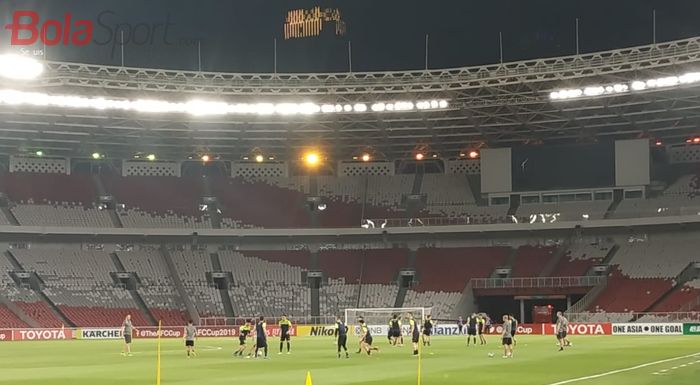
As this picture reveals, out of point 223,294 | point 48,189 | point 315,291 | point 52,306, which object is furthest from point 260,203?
point 52,306

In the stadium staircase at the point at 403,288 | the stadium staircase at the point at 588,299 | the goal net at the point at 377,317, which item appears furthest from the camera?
the stadium staircase at the point at 403,288

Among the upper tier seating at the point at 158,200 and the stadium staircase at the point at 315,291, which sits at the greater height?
the upper tier seating at the point at 158,200

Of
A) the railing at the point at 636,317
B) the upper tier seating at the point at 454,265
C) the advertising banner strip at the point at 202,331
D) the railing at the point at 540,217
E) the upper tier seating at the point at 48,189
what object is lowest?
the advertising banner strip at the point at 202,331

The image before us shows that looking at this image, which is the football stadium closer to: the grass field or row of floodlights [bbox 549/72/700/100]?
row of floodlights [bbox 549/72/700/100]

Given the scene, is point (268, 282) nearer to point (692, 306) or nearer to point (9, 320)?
point (9, 320)

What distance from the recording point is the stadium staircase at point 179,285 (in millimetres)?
78375

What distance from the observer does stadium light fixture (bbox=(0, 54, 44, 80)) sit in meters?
61.1

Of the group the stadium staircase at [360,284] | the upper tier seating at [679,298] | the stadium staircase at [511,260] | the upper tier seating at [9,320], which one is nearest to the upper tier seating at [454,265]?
the stadium staircase at [511,260]

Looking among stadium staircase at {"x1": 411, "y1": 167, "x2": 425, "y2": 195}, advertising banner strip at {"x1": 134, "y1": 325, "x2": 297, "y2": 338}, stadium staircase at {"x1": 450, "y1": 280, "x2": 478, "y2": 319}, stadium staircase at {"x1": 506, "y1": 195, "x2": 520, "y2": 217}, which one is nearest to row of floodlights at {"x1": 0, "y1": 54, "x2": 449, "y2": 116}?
advertising banner strip at {"x1": 134, "y1": 325, "x2": 297, "y2": 338}

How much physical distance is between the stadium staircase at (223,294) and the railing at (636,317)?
2873 cm

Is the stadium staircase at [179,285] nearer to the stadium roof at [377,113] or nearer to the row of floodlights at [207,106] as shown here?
the stadium roof at [377,113]

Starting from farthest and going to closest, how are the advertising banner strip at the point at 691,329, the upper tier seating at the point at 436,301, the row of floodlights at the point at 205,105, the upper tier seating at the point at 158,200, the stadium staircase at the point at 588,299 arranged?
1. the upper tier seating at the point at 158,200
2. the upper tier seating at the point at 436,301
3. the stadium staircase at the point at 588,299
4. the row of floodlights at the point at 205,105
5. the advertising banner strip at the point at 691,329

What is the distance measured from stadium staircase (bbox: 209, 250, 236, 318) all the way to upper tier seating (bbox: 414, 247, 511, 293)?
1677 cm

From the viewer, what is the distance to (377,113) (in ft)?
247
